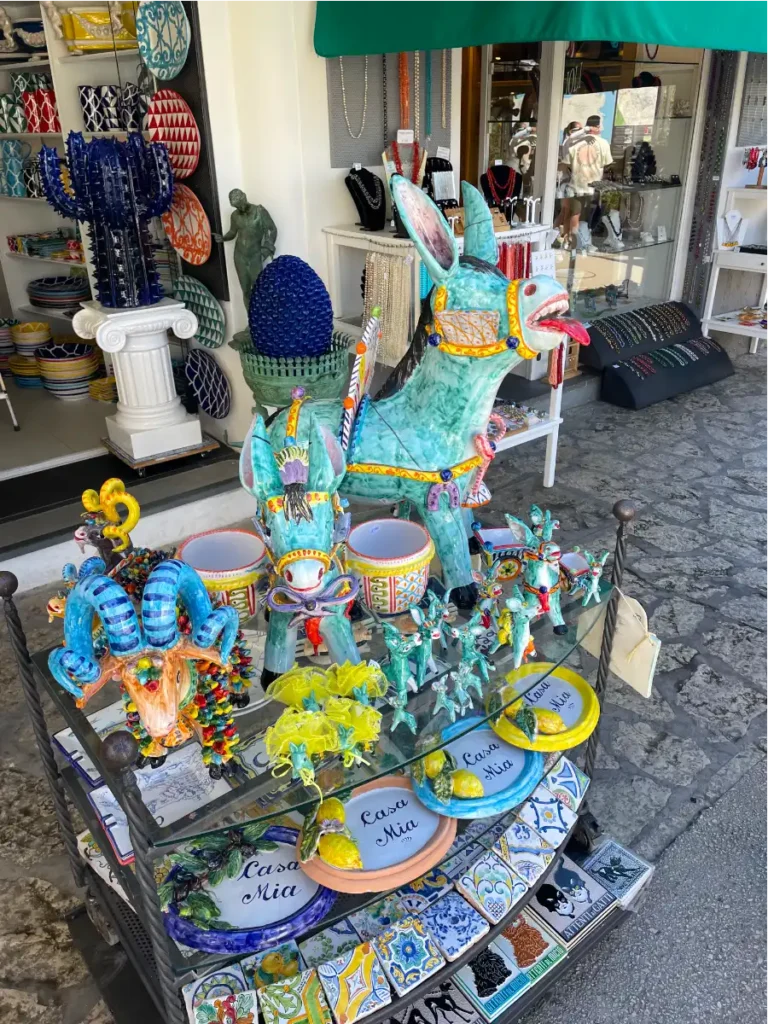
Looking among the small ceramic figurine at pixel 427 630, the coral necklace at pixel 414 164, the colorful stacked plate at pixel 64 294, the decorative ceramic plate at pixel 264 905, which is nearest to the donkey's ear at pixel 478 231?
the small ceramic figurine at pixel 427 630

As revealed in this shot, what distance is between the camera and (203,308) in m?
3.07

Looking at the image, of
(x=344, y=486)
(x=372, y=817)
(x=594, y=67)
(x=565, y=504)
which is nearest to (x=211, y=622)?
(x=372, y=817)

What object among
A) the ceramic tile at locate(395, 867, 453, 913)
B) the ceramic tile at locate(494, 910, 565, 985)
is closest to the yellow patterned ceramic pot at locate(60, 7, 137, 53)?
the ceramic tile at locate(395, 867, 453, 913)

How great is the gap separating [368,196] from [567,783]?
210 centimetres

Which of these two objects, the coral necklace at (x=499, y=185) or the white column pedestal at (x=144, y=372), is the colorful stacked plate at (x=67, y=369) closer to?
the white column pedestal at (x=144, y=372)

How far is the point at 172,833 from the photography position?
104 cm

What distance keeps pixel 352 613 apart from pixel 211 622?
0.42 meters

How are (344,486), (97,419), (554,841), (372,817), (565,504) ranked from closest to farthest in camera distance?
(372,817)
(554,841)
(344,486)
(565,504)
(97,419)

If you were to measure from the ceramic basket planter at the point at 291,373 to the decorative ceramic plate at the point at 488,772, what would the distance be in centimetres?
82

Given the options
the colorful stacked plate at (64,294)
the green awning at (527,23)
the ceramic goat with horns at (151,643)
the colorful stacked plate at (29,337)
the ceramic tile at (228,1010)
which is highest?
the green awning at (527,23)

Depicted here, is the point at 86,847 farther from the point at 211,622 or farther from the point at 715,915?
the point at 715,915

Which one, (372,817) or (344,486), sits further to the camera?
(344,486)

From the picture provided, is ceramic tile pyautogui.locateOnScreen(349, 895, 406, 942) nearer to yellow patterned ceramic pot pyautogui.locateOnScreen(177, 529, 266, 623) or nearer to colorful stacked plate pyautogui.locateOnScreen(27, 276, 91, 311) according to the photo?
yellow patterned ceramic pot pyautogui.locateOnScreen(177, 529, 266, 623)

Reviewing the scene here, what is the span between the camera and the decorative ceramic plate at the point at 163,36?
105 inches
